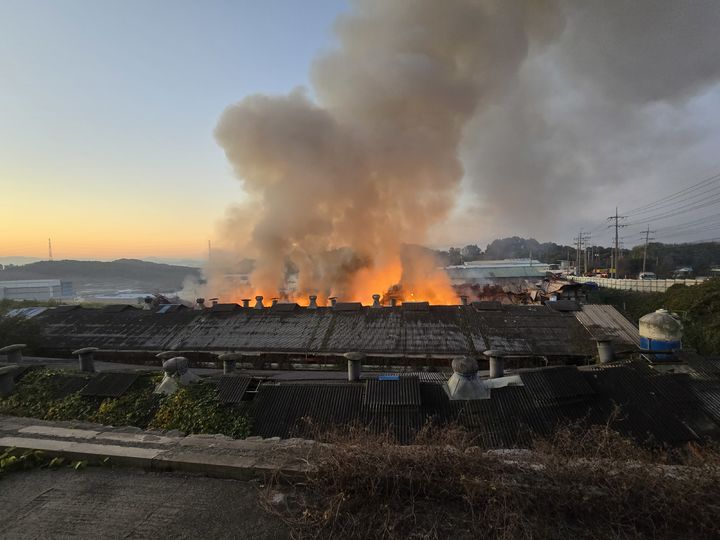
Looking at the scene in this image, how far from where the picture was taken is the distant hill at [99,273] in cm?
10419

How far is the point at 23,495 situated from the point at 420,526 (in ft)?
11.4

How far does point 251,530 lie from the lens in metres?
2.81

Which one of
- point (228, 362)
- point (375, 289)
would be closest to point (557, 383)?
point (228, 362)

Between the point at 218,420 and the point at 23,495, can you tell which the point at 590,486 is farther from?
the point at 218,420

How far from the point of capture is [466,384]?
959cm

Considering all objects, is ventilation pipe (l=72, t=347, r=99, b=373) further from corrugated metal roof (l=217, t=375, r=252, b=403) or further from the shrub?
corrugated metal roof (l=217, t=375, r=252, b=403)

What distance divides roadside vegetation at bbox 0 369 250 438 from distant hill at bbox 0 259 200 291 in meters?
99.5

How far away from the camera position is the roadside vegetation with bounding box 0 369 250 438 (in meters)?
8.67

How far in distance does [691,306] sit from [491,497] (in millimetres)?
27271

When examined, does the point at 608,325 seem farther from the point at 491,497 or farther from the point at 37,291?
the point at 37,291

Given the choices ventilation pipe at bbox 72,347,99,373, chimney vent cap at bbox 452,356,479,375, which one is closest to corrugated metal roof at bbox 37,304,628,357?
ventilation pipe at bbox 72,347,99,373

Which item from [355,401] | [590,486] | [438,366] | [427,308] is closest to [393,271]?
[427,308]

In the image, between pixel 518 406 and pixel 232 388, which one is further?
pixel 232 388

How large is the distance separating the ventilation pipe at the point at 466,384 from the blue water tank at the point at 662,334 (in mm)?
6555
